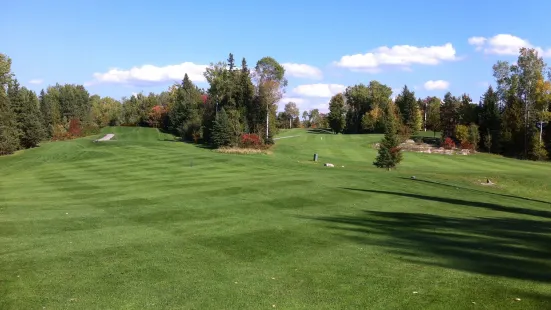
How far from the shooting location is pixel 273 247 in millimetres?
10586

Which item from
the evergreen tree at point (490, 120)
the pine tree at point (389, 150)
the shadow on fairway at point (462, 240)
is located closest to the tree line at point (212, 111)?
the pine tree at point (389, 150)

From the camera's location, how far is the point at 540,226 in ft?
46.9

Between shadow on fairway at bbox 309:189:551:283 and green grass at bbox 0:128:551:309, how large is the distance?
0.05 metres

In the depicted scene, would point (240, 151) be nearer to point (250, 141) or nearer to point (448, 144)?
point (250, 141)

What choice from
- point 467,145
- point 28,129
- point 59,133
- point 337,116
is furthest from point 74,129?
point 467,145

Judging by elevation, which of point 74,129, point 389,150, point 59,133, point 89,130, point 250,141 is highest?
point 74,129

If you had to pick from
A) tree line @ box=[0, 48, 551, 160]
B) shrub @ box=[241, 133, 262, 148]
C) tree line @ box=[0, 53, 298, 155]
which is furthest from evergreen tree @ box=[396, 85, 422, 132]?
shrub @ box=[241, 133, 262, 148]

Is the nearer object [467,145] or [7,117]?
[7,117]

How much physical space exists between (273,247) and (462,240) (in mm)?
5214

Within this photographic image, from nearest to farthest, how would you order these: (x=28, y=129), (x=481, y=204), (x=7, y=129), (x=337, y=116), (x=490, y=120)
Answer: (x=481, y=204) → (x=7, y=129) → (x=28, y=129) → (x=490, y=120) → (x=337, y=116)

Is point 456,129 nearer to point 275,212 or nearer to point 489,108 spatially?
point 489,108

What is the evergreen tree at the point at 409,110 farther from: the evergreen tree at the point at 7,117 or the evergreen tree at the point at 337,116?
the evergreen tree at the point at 7,117

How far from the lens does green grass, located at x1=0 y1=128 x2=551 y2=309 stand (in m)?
7.15

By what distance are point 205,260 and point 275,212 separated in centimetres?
641
